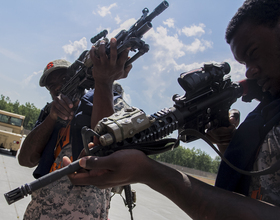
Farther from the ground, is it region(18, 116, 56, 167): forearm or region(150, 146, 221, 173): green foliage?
region(150, 146, 221, 173): green foliage

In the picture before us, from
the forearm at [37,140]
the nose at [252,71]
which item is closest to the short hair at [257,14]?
the nose at [252,71]

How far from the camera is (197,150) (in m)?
85.6

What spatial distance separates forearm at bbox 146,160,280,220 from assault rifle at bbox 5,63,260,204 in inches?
6.3

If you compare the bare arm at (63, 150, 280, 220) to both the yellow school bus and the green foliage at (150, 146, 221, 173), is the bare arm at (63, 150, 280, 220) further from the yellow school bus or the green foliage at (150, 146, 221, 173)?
the green foliage at (150, 146, 221, 173)

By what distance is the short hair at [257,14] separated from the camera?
4.15 ft

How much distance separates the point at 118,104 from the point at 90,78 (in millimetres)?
825

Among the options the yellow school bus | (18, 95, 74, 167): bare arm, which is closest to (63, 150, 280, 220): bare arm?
(18, 95, 74, 167): bare arm

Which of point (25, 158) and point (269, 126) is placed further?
point (25, 158)

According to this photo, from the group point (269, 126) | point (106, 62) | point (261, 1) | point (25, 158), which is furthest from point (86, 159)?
point (25, 158)

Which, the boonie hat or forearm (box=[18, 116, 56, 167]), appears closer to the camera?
forearm (box=[18, 116, 56, 167])

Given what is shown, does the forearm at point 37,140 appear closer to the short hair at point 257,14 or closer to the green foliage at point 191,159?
the short hair at point 257,14

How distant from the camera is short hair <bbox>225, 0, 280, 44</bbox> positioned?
1.27 metres

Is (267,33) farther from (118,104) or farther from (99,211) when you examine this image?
(99,211)

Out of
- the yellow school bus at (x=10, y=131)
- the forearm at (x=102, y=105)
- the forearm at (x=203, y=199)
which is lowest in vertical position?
the forearm at (x=203, y=199)
